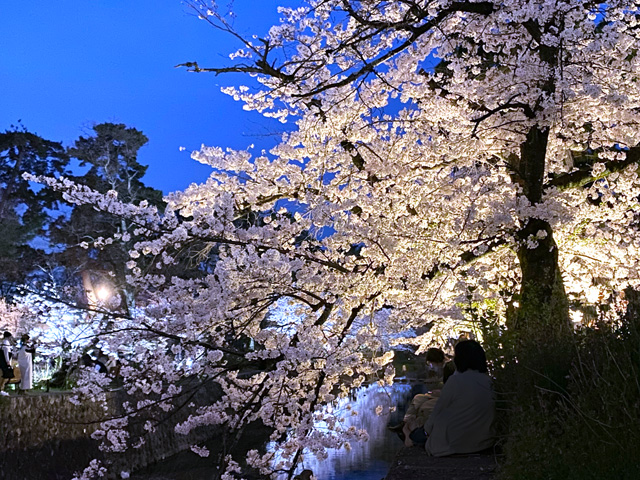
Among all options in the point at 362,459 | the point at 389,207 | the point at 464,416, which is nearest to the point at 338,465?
the point at 362,459

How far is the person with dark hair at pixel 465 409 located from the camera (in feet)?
15.4

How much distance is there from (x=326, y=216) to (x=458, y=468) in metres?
2.93

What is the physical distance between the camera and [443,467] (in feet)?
14.6

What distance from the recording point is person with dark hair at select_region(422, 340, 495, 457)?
470 cm

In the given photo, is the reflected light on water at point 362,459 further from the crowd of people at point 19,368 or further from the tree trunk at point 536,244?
the crowd of people at point 19,368

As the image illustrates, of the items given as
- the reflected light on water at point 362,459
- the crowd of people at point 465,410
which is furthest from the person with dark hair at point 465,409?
the reflected light on water at point 362,459

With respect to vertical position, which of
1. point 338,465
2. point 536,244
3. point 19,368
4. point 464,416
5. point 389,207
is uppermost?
point 389,207

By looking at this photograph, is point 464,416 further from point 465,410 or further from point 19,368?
point 19,368

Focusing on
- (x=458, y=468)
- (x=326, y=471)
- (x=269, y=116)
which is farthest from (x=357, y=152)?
(x=326, y=471)

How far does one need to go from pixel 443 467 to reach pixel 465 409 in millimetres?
472

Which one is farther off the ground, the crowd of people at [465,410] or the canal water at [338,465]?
the crowd of people at [465,410]

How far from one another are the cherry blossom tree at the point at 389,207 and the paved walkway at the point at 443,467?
3.05 feet

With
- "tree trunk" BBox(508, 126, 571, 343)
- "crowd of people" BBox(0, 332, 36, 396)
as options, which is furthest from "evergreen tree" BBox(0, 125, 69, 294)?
"tree trunk" BBox(508, 126, 571, 343)

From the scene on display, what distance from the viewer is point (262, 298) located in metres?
5.74
